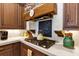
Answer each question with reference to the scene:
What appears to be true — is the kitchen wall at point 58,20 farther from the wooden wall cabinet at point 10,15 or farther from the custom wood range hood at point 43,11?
the wooden wall cabinet at point 10,15

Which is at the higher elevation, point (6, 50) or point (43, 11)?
point (43, 11)

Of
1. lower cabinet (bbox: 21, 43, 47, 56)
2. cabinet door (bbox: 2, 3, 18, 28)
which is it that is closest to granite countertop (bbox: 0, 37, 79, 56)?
lower cabinet (bbox: 21, 43, 47, 56)

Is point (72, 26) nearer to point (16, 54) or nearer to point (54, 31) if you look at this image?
point (54, 31)

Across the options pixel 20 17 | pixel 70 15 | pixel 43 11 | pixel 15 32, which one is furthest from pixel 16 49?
pixel 70 15

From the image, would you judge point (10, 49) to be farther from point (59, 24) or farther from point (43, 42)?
point (59, 24)

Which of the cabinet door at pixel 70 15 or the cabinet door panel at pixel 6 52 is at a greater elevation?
the cabinet door at pixel 70 15

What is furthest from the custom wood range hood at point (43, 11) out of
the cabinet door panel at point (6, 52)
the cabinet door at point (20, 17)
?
the cabinet door panel at point (6, 52)

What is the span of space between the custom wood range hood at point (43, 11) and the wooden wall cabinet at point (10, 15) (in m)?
0.06

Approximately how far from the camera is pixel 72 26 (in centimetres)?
89

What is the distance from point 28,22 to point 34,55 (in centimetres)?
29

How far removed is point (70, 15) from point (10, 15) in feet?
1.54

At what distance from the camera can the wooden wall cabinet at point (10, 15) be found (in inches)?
35.9

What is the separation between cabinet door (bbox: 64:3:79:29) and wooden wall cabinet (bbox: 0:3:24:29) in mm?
348

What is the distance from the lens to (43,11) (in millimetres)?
919
